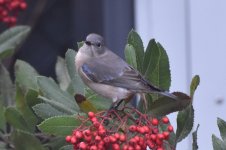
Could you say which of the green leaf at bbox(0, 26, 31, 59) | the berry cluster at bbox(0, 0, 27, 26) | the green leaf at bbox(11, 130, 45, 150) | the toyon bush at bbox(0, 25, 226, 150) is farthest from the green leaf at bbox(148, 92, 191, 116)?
the berry cluster at bbox(0, 0, 27, 26)

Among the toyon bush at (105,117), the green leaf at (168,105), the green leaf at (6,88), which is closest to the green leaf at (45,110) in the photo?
the toyon bush at (105,117)

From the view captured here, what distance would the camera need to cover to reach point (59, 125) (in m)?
2.45

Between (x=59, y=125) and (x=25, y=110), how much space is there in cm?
42

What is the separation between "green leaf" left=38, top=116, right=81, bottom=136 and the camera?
244 cm

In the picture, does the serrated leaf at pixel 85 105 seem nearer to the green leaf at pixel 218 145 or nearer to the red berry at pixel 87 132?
the red berry at pixel 87 132

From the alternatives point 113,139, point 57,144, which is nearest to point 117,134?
point 113,139

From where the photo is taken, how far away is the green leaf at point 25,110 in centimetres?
281

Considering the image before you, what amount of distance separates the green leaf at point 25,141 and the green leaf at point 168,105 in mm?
426

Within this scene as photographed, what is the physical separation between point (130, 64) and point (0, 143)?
625mm

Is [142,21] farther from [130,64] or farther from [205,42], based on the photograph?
[130,64]

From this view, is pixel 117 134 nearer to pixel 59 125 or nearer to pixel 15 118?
pixel 59 125

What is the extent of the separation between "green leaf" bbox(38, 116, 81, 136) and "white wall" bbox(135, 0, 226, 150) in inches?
81.0

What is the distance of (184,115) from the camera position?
254cm

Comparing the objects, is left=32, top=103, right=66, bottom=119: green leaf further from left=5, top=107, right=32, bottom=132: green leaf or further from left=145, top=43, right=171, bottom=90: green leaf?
left=145, top=43, right=171, bottom=90: green leaf
